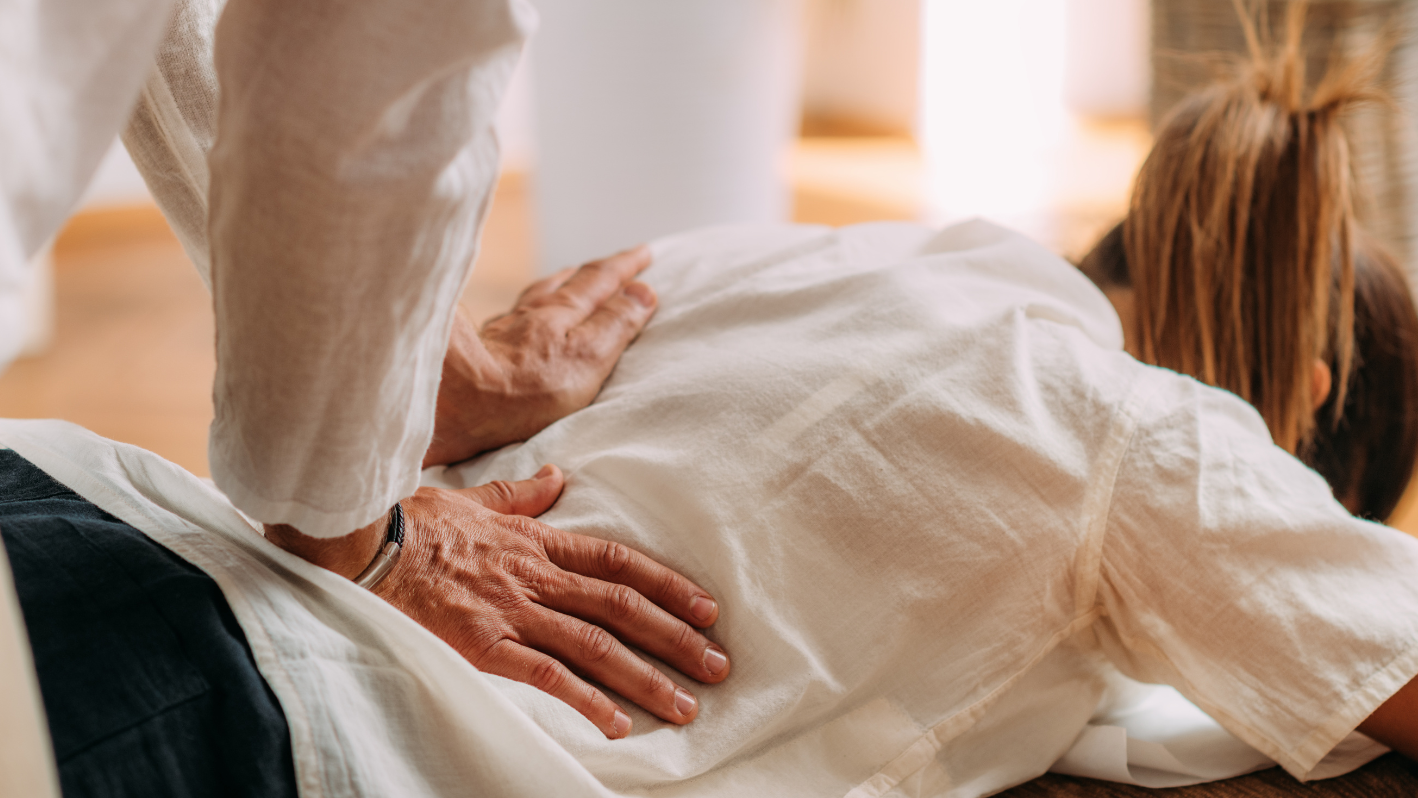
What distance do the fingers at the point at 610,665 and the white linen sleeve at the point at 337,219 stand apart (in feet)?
0.61

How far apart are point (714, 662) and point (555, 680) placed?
0.33 ft

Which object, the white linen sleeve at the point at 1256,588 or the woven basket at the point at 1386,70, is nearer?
the white linen sleeve at the point at 1256,588

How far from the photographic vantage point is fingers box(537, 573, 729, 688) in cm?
70

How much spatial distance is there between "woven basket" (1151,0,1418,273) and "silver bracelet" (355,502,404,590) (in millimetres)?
1492

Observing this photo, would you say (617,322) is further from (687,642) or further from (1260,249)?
(1260,249)

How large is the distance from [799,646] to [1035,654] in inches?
6.3

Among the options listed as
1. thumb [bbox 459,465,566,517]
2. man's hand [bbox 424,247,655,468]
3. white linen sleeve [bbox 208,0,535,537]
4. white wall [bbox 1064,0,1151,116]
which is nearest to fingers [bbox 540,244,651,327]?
man's hand [bbox 424,247,655,468]

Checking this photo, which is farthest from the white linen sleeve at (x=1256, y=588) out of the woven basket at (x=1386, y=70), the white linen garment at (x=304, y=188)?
the woven basket at (x=1386, y=70)

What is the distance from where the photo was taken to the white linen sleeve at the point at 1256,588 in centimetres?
68

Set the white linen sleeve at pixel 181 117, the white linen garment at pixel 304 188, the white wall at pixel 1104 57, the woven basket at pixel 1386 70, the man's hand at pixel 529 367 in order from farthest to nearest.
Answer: the white wall at pixel 1104 57, the woven basket at pixel 1386 70, the man's hand at pixel 529 367, the white linen sleeve at pixel 181 117, the white linen garment at pixel 304 188

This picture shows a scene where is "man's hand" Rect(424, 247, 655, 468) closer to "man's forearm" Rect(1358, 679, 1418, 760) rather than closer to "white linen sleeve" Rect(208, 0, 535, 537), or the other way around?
"white linen sleeve" Rect(208, 0, 535, 537)

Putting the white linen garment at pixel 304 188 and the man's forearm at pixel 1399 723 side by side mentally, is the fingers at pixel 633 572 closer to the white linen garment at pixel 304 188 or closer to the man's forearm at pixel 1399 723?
the white linen garment at pixel 304 188

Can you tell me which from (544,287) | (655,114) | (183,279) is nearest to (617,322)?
(544,287)

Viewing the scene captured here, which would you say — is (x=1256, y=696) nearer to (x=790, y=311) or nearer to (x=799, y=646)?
(x=799, y=646)
